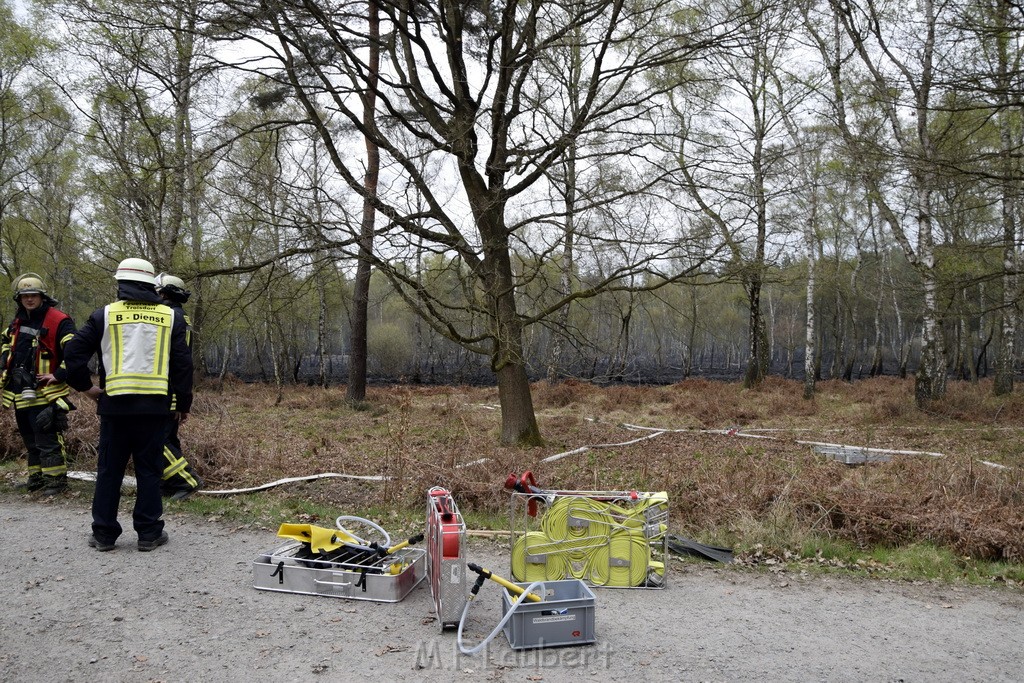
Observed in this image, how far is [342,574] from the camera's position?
492 centimetres

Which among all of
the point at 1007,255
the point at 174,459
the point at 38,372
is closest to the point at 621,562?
the point at 174,459

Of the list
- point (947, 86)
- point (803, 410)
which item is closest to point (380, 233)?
point (947, 86)

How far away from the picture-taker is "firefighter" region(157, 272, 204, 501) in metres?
7.68

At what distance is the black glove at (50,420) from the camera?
25.1 feet

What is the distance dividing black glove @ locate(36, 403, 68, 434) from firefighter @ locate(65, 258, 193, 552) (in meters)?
2.22

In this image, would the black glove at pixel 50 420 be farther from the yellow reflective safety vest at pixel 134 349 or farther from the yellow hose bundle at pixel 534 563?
the yellow hose bundle at pixel 534 563

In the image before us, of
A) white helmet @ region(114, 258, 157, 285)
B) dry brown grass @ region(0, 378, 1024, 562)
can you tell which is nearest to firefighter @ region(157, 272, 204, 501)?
dry brown grass @ region(0, 378, 1024, 562)

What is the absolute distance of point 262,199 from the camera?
33.4 feet

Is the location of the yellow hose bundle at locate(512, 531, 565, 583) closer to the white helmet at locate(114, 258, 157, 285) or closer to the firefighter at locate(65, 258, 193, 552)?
the firefighter at locate(65, 258, 193, 552)

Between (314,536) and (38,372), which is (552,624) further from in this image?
(38,372)

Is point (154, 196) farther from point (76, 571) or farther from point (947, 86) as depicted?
point (947, 86)

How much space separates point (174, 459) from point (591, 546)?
16.9 ft

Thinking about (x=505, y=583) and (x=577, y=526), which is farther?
(x=577, y=526)

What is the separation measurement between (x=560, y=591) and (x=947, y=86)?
10.1 meters
